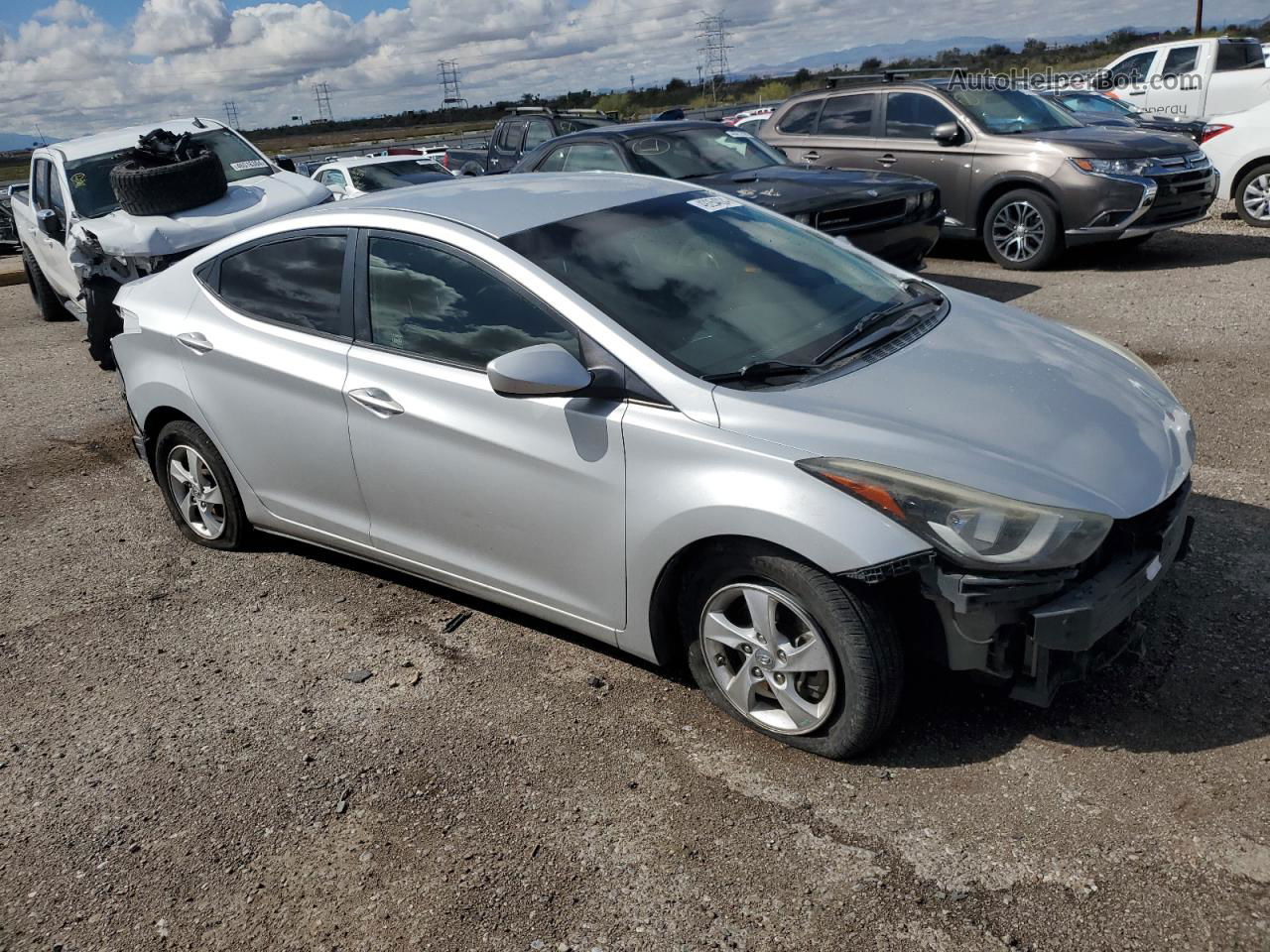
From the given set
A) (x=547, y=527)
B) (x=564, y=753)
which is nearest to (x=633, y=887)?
(x=564, y=753)

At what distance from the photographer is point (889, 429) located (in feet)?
9.82

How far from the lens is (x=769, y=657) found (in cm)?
313

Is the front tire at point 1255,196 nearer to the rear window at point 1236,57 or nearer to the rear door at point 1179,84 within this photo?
the rear door at point 1179,84

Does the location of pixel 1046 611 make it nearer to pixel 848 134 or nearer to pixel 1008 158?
pixel 1008 158

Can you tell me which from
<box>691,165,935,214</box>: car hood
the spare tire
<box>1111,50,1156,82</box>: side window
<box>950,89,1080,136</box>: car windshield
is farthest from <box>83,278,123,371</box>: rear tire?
<box>1111,50,1156,82</box>: side window

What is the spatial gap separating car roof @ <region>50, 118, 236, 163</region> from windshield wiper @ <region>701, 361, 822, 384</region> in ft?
28.1

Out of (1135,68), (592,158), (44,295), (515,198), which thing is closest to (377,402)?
(515,198)

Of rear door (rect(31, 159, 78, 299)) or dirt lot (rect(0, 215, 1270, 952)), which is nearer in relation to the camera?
dirt lot (rect(0, 215, 1270, 952))

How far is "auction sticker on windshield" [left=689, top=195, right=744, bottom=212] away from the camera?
13.7ft

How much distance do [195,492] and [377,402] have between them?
1.63 meters

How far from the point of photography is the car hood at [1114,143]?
368 inches

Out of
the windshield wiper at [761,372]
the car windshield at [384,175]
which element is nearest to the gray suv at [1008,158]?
the car windshield at [384,175]

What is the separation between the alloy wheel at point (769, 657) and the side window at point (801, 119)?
9.21m

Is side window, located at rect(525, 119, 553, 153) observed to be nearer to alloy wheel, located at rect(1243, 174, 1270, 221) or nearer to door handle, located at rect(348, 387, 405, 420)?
alloy wheel, located at rect(1243, 174, 1270, 221)
